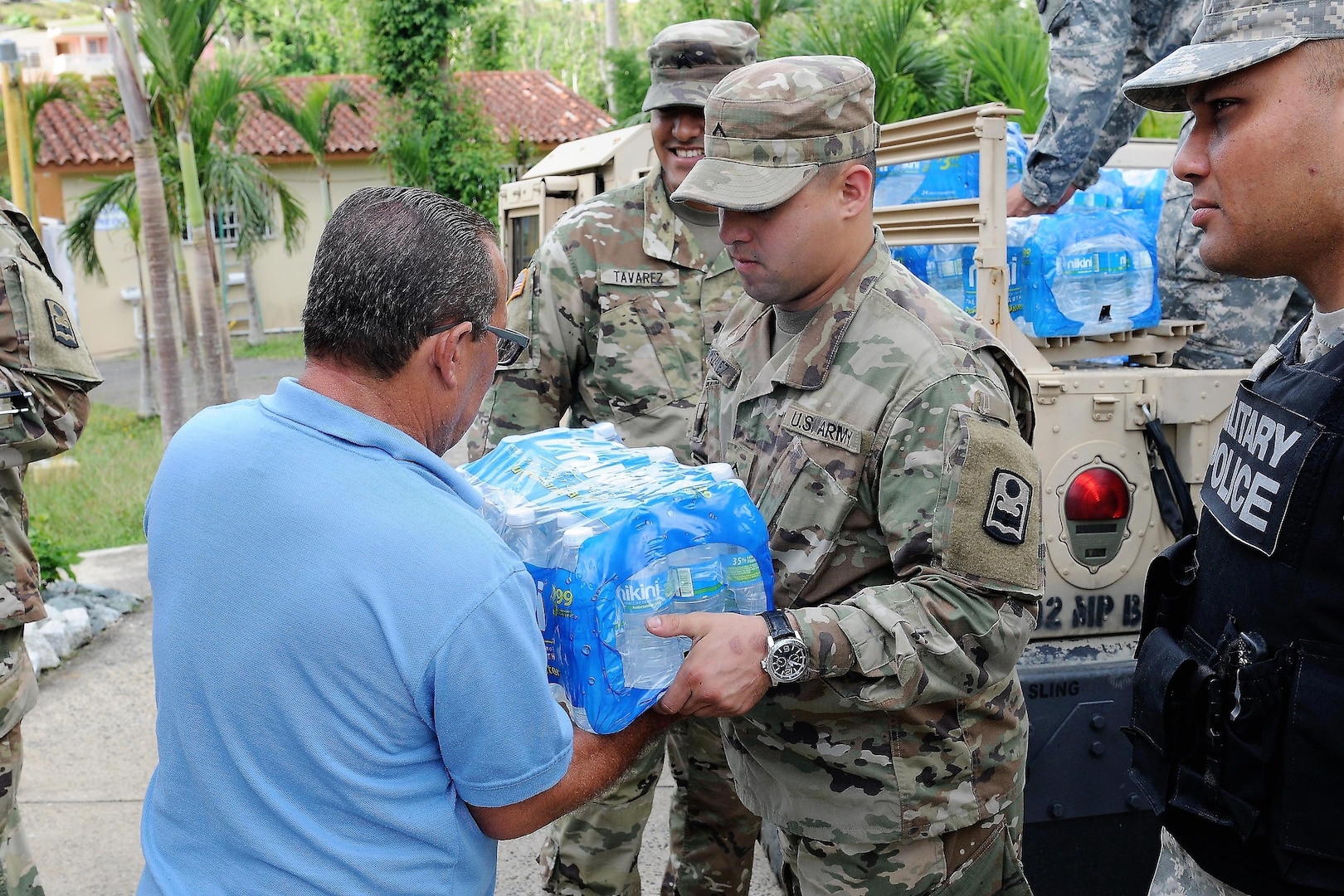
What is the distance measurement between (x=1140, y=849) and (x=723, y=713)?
144cm

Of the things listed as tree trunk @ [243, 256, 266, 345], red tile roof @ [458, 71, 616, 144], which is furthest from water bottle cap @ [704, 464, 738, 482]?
red tile roof @ [458, 71, 616, 144]

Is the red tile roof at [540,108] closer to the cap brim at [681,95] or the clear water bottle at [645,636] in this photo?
the cap brim at [681,95]

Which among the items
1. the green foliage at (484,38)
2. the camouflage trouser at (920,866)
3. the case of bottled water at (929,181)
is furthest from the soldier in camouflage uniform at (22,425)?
the green foliage at (484,38)

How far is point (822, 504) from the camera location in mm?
2039

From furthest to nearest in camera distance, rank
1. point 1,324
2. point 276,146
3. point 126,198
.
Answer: point 276,146 → point 126,198 → point 1,324

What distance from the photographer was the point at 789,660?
6.10ft

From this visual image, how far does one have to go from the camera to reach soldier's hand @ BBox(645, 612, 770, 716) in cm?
181

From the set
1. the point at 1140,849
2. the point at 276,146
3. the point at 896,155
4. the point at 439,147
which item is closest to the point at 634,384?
the point at 896,155

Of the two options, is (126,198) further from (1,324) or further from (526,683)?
(526,683)

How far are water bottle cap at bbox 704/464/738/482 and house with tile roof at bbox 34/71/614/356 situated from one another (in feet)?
70.2

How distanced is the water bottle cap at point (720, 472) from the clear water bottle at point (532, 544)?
29cm

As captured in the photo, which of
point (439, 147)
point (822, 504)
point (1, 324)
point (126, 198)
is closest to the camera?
point (822, 504)

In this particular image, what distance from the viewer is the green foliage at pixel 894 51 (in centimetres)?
838

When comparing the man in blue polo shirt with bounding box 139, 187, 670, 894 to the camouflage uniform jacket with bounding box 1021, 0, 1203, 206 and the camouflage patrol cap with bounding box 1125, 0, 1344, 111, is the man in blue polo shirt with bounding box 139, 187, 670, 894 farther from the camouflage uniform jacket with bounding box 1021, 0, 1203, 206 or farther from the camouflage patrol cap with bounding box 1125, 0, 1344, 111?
the camouflage uniform jacket with bounding box 1021, 0, 1203, 206
